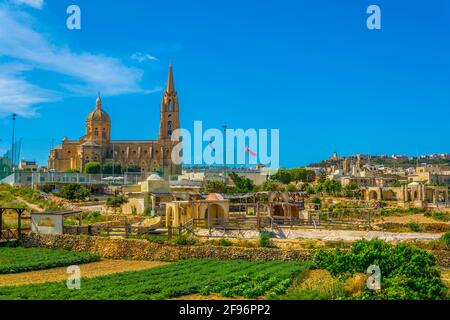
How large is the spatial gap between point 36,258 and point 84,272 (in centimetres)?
323

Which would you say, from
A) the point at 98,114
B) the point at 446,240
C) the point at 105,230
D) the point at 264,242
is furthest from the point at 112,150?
the point at 446,240

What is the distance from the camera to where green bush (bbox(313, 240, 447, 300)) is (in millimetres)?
12781

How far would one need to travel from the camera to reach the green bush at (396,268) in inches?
503

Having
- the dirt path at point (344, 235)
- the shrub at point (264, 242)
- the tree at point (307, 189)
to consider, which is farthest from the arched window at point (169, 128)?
the shrub at point (264, 242)

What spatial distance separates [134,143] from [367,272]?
9641 cm

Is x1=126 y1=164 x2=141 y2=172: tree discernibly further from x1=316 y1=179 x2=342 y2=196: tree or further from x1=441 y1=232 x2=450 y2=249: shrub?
x1=441 y1=232 x2=450 y2=249: shrub

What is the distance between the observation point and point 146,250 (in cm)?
2262

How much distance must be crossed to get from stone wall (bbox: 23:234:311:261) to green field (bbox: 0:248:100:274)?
0.67 m

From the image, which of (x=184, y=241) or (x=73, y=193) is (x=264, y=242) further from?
(x=73, y=193)

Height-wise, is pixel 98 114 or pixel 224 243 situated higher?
pixel 98 114

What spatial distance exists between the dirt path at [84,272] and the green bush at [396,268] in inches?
314

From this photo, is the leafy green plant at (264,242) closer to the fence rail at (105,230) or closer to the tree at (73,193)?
the fence rail at (105,230)
